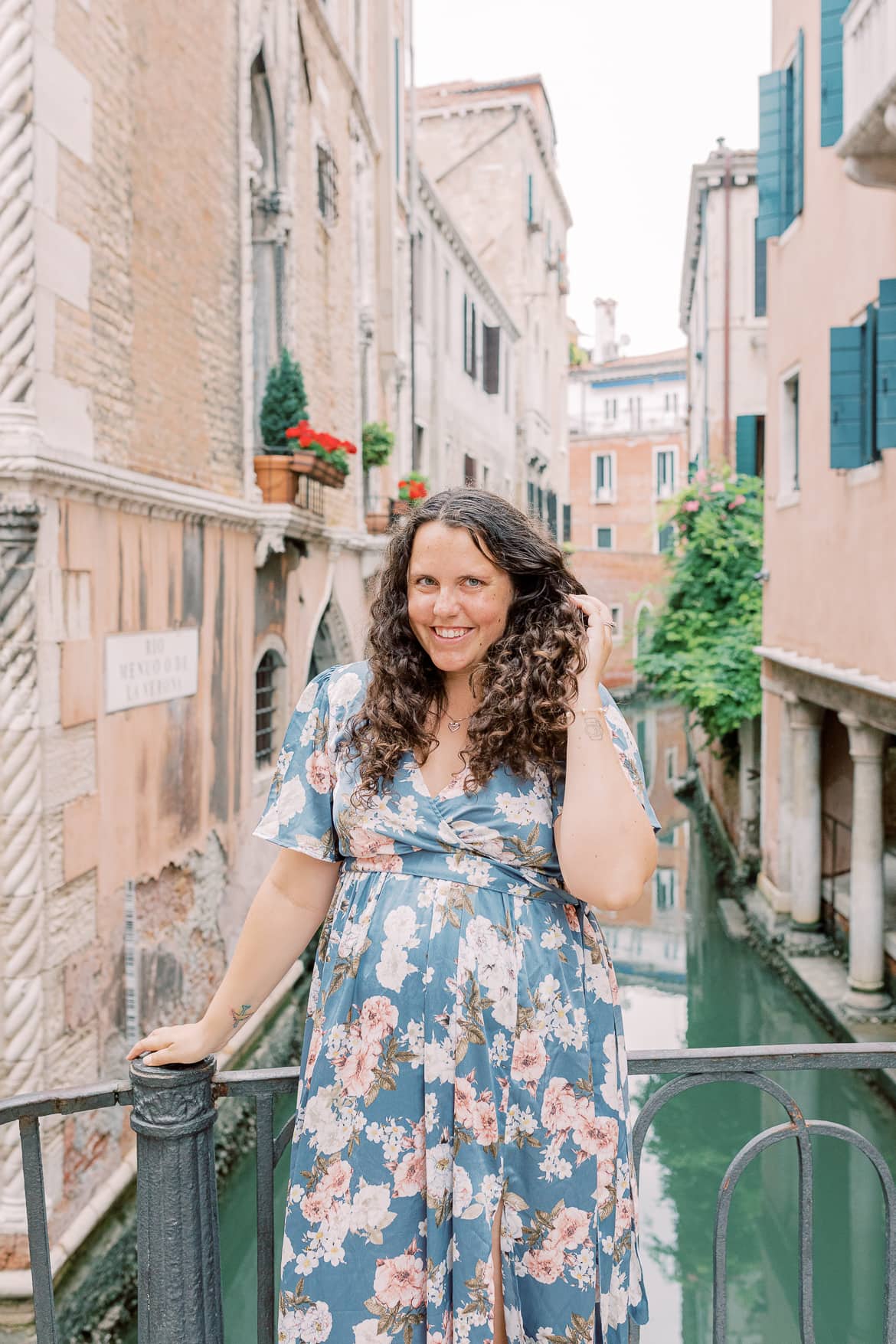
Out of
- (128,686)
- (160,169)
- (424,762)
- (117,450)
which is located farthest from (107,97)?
(424,762)

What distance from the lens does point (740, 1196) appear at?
6.32 m

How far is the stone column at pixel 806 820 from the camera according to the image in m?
9.57

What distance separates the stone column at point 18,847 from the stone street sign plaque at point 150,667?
75cm

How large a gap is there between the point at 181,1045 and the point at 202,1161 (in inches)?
7.9

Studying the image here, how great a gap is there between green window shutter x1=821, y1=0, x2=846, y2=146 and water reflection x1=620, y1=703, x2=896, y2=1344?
5696 millimetres

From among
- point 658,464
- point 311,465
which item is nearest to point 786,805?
point 311,465

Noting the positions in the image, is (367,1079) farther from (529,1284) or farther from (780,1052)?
(780,1052)

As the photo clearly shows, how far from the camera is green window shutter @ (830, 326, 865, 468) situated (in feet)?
22.7

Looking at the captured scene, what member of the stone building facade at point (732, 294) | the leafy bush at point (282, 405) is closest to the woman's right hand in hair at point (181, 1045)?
the leafy bush at point (282, 405)

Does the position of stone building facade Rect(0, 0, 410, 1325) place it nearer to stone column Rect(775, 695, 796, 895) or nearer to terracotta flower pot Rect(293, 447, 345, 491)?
terracotta flower pot Rect(293, 447, 345, 491)

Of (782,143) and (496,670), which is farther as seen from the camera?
(782,143)

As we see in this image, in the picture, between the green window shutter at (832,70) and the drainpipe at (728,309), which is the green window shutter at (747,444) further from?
the green window shutter at (832,70)

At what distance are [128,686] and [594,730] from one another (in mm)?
4244

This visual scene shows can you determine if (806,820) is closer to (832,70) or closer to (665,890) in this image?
(665,890)
